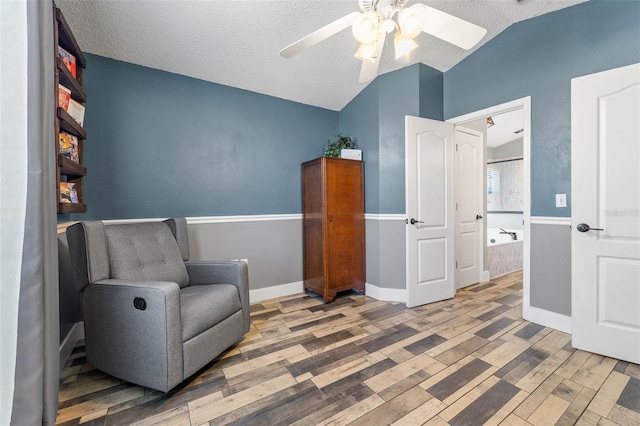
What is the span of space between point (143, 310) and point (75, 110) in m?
1.50

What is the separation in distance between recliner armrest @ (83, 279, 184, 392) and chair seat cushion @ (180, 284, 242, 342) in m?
0.08

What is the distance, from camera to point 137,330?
1453 mm

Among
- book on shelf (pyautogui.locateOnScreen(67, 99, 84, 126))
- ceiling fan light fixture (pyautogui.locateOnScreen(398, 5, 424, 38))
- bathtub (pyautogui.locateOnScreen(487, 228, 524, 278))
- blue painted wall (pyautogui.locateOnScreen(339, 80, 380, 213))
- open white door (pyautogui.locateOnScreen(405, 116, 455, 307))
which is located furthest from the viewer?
bathtub (pyautogui.locateOnScreen(487, 228, 524, 278))

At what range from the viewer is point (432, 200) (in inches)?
113

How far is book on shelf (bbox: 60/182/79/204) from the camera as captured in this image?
1678mm

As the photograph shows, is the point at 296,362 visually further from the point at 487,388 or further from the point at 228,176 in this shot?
the point at 228,176

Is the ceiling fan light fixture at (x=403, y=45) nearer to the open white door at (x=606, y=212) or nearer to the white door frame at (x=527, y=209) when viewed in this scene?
the open white door at (x=606, y=212)

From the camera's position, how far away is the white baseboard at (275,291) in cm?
297

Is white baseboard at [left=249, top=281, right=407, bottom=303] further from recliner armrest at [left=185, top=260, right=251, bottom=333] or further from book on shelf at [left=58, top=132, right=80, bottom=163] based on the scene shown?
book on shelf at [left=58, top=132, right=80, bottom=163]

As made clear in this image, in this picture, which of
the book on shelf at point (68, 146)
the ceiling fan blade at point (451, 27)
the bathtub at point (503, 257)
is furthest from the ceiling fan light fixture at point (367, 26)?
the bathtub at point (503, 257)

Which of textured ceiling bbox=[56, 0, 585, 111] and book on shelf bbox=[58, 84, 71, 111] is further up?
textured ceiling bbox=[56, 0, 585, 111]

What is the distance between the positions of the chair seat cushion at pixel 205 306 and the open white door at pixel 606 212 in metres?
2.59

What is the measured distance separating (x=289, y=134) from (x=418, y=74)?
1.57 m

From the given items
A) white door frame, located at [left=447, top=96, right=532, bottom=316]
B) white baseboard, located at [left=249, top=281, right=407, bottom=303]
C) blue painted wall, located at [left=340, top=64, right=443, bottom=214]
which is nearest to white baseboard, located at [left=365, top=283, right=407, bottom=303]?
white baseboard, located at [left=249, top=281, right=407, bottom=303]
